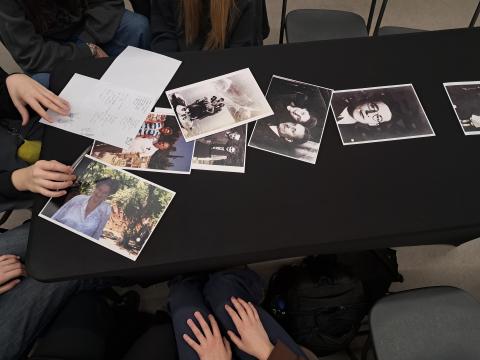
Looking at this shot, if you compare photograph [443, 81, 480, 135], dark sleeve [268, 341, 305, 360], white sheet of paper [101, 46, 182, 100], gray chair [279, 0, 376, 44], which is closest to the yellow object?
white sheet of paper [101, 46, 182, 100]

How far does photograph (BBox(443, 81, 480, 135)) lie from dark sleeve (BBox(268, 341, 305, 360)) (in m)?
0.70

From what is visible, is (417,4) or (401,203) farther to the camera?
(417,4)

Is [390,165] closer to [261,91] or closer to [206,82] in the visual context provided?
[261,91]

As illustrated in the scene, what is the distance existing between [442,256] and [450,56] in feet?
2.82

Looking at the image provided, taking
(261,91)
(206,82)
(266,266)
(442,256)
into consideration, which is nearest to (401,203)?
(261,91)

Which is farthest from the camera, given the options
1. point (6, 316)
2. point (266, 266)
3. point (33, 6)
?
point (266, 266)

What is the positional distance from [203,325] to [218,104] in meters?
0.59

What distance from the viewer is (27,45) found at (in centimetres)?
125

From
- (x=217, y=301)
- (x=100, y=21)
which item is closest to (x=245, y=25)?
(x=100, y=21)

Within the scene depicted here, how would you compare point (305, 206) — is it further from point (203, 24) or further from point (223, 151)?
point (203, 24)

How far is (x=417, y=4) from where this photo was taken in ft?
7.18

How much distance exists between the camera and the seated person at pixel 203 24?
3.75ft

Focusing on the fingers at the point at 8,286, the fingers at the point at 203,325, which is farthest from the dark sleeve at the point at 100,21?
the fingers at the point at 203,325

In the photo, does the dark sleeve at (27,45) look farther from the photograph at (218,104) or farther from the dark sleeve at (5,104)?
the photograph at (218,104)
